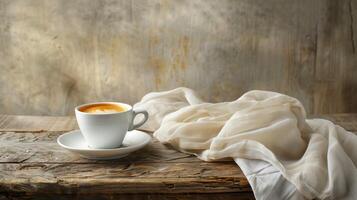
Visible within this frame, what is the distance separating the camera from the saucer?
1.05m

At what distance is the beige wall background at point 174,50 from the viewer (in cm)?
192

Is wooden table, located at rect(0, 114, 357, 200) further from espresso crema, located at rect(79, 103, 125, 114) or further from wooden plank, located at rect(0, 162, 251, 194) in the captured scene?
espresso crema, located at rect(79, 103, 125, 114)

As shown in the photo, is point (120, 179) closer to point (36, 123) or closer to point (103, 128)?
point (103, 128)

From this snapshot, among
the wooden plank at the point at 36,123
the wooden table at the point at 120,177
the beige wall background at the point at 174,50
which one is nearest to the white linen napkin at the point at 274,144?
the wooden table at the point at 120,177

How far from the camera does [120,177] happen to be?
993 millimetres

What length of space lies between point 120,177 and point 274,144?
0.34 metres

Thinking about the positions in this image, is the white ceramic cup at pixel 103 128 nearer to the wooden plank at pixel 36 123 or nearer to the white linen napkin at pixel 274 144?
the white linen napkin at pixel 274 144

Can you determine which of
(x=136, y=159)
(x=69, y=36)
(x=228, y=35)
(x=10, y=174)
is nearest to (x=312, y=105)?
(x=228, y=35)

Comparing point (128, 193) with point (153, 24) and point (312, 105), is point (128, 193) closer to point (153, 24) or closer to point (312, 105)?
point (153, 24)

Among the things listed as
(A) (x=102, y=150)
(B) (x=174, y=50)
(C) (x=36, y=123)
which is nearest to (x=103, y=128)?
(A) (x=102, y=150)

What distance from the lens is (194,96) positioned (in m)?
1.45

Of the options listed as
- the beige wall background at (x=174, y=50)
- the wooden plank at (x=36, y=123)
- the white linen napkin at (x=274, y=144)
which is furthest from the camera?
the beige wall background at (x=174, y=50)

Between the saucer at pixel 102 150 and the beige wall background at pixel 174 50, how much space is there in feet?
2.58

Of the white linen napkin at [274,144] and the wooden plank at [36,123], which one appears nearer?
the white linen napkin at [274,144]
